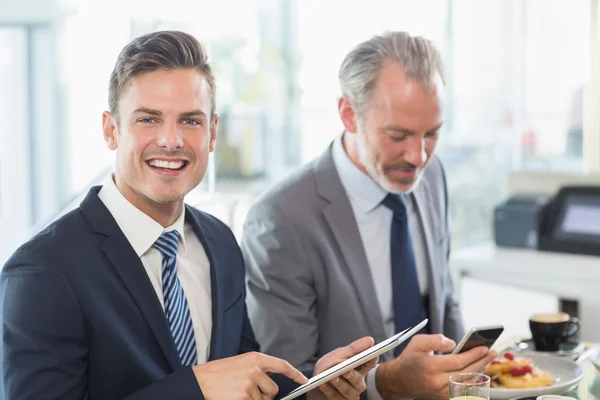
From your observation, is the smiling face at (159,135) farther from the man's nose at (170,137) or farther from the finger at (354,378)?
the finger at (354,378)

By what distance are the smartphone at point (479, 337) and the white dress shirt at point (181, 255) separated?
1.82ft

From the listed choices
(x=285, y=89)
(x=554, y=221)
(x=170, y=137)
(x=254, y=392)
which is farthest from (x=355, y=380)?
(x=285, y=89)

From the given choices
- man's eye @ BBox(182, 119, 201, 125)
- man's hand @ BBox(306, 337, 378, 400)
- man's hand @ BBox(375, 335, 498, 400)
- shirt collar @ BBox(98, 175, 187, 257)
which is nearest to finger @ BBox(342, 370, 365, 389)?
man's hand @ BBox(306, 337, 378, 400)

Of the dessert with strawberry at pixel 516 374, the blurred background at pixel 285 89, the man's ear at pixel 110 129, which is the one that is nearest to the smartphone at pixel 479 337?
the dessert with strawberry at pixel 516 374

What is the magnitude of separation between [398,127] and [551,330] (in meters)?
0.67

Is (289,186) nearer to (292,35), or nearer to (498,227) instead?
(498,227)

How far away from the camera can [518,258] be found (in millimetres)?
3746

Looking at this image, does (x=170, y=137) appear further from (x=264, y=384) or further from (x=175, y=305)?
(x=264, y=384)

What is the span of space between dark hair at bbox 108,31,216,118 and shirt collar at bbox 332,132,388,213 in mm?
726

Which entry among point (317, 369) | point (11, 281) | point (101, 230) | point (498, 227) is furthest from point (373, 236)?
point (498, 227)

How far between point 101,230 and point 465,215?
443 centimetres

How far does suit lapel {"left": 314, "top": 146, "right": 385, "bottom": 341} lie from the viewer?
2232mm

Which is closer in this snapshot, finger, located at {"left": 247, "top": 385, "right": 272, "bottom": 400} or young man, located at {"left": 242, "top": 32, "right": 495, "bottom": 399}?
finger, located at {"left": 247, "top": 385, "right": 272, "bottom": 400}

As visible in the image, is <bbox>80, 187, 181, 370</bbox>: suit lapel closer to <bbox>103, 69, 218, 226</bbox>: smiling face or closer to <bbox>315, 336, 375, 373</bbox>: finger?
<bbox>103, 69, 218, 226</bbox>: smiling face
